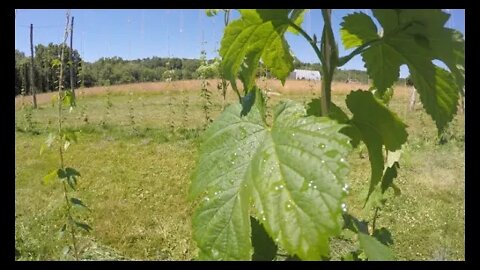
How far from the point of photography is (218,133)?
78 centimetres

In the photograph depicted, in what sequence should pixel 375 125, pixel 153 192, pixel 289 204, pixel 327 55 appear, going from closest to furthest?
pixel 289 204 < pixel 327 55 < pixel 375 125 < pixel 153 192

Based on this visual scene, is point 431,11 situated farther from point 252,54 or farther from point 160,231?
point 160,231

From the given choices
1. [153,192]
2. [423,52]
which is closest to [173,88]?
[153,192]

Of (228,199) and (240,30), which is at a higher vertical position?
(240,30)

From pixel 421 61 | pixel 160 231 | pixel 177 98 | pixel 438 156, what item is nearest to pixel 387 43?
pixel 421 61

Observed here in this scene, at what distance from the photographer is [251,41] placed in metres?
0.88

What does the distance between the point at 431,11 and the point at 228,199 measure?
473 millimetres

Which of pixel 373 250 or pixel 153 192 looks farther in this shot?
pixel 153 192

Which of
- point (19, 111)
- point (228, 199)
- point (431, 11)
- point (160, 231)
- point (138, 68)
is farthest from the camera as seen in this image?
point (138, 68)

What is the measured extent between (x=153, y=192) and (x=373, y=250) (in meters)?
4.32

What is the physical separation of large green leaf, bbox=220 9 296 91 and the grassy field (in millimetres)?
1039

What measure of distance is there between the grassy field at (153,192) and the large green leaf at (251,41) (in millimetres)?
1039

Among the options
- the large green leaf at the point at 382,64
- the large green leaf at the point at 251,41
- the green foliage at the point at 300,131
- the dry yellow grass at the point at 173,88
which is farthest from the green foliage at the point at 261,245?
the dry yellow grass at the point at 173,88

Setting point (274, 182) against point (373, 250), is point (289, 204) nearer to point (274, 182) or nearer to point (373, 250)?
point (274, 182)
